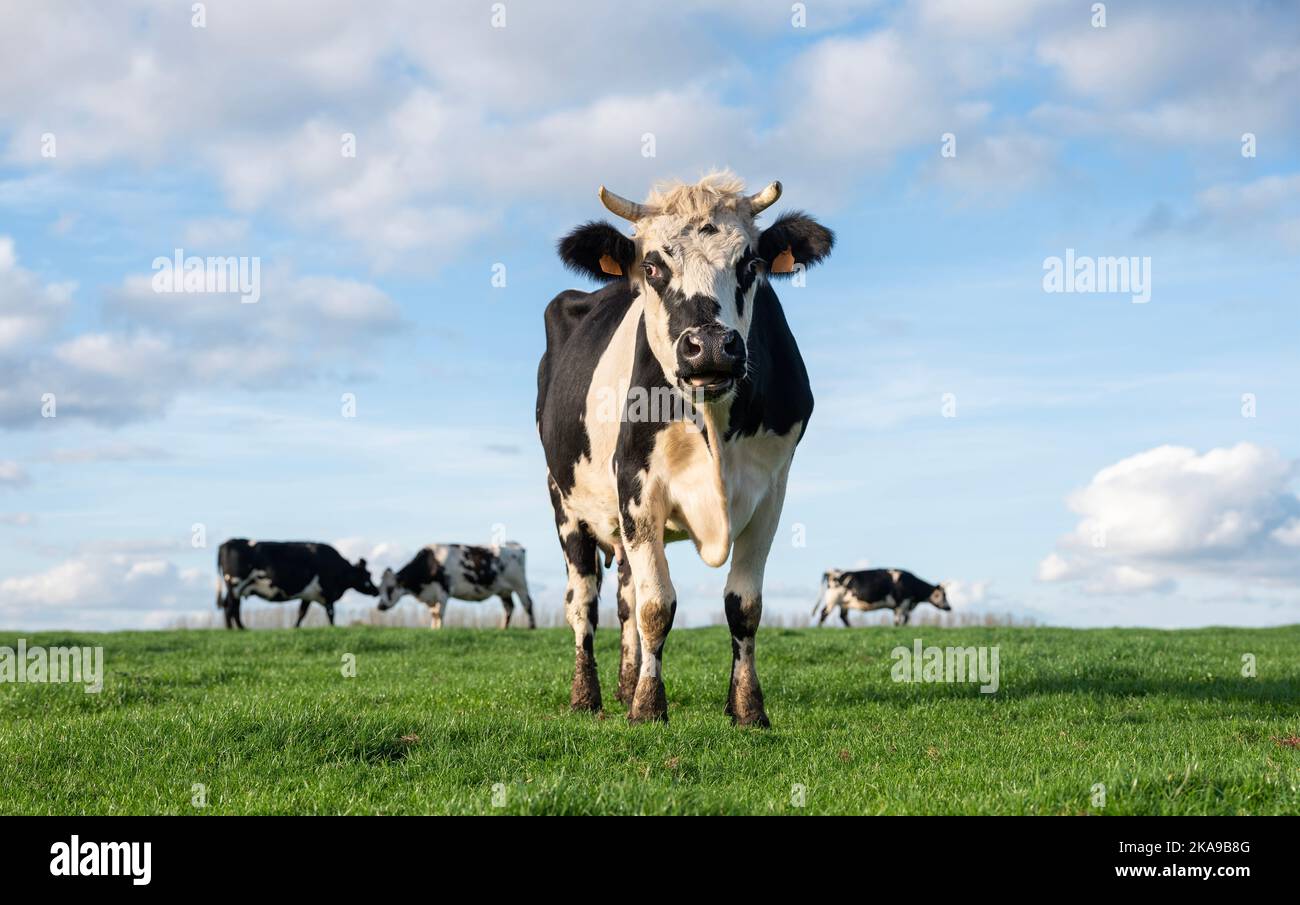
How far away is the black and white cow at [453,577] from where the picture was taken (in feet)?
121

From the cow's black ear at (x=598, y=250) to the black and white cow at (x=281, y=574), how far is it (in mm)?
27337

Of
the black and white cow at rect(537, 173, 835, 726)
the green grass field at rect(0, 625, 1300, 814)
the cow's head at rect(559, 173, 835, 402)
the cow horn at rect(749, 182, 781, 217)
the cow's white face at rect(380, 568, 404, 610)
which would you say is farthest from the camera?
the cow's white face at rect(380, 568, 404, 610)

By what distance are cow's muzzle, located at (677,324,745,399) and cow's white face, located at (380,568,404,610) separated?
2997 centimetres

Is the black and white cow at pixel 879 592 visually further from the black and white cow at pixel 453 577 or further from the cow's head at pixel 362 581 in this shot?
the cow's head at pixel 362 581

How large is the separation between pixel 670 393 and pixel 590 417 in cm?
206

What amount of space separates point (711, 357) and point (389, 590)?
30.8m

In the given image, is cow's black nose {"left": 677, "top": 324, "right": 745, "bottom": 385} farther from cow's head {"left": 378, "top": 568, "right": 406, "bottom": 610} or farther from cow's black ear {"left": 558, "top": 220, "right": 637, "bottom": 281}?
cow's head {"left": 378, "top": 568, "right": 406, "bottom": 610}

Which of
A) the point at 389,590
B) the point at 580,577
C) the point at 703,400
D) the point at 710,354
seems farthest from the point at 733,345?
the point at 389,590

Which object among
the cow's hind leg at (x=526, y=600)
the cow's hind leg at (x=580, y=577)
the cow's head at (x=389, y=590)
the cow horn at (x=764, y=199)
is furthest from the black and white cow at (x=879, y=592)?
the cow horn at (x=764, y=199)

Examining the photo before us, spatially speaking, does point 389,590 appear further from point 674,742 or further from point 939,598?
point 674,742

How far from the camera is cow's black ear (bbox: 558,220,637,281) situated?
9.92 meters

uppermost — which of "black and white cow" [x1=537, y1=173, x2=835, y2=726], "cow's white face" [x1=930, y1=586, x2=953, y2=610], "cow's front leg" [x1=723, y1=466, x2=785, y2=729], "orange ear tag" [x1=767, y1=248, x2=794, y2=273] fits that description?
"orange ear tag" [x1=767, y1=248, x2=794, y2=273]

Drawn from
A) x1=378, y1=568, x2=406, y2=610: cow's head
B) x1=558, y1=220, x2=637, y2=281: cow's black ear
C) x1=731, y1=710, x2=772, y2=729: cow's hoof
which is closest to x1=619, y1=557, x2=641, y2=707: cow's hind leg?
x1=731, y1=710, x2=772, y2=729: cow's hoof
